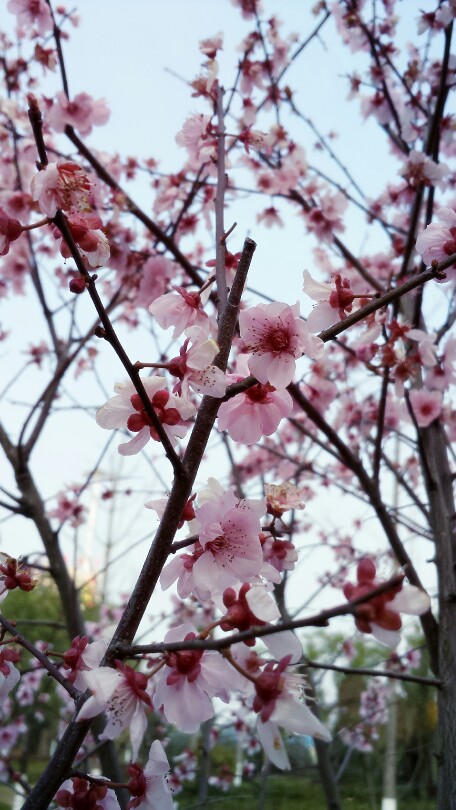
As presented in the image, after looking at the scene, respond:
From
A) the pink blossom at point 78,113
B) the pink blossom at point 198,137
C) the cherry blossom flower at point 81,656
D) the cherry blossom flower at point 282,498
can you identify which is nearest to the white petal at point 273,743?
the cherry blossom flower at point 81,656

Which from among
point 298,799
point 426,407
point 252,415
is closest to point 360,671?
point 252,415

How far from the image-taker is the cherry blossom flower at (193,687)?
876 millimetres

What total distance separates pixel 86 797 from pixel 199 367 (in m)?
0.68

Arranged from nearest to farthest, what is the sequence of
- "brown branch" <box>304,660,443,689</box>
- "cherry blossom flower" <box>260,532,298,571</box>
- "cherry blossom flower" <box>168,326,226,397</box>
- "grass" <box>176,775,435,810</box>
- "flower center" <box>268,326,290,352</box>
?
"brown branch" <box>304,660,443,689</box>, "cherry blossom flower" <box>168,326,226,397</box>, "flower center" <box>268,326,290,352</box>, "cherry blossom flower" <box>260,532,298,571</box>, "grass" <box>176,775,435,810</box>

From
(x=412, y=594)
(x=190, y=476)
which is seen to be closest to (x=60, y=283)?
(x=190, y=476)

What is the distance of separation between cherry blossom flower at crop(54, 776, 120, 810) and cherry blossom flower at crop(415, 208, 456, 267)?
45.0 inches

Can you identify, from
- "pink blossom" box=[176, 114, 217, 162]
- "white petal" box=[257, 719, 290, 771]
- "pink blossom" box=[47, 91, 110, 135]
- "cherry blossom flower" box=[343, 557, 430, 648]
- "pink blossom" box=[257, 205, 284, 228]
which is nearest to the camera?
"cherry blossom flower" box=[343, 557, 430, 648]

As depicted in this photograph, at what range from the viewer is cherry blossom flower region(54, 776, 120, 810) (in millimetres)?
890

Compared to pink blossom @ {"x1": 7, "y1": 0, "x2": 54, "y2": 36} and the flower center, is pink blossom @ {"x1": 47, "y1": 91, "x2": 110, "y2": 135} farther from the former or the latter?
the flower center

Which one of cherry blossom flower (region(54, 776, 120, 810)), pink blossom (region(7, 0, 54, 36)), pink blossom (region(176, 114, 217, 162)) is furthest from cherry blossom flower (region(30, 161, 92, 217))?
pink blossom (region(7, 0, 54, 36))

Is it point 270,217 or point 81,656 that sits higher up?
point 270,217

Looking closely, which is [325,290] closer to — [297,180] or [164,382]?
[164,382]

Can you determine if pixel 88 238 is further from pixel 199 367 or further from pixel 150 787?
pixel 150 787

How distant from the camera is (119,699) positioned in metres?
0.82
